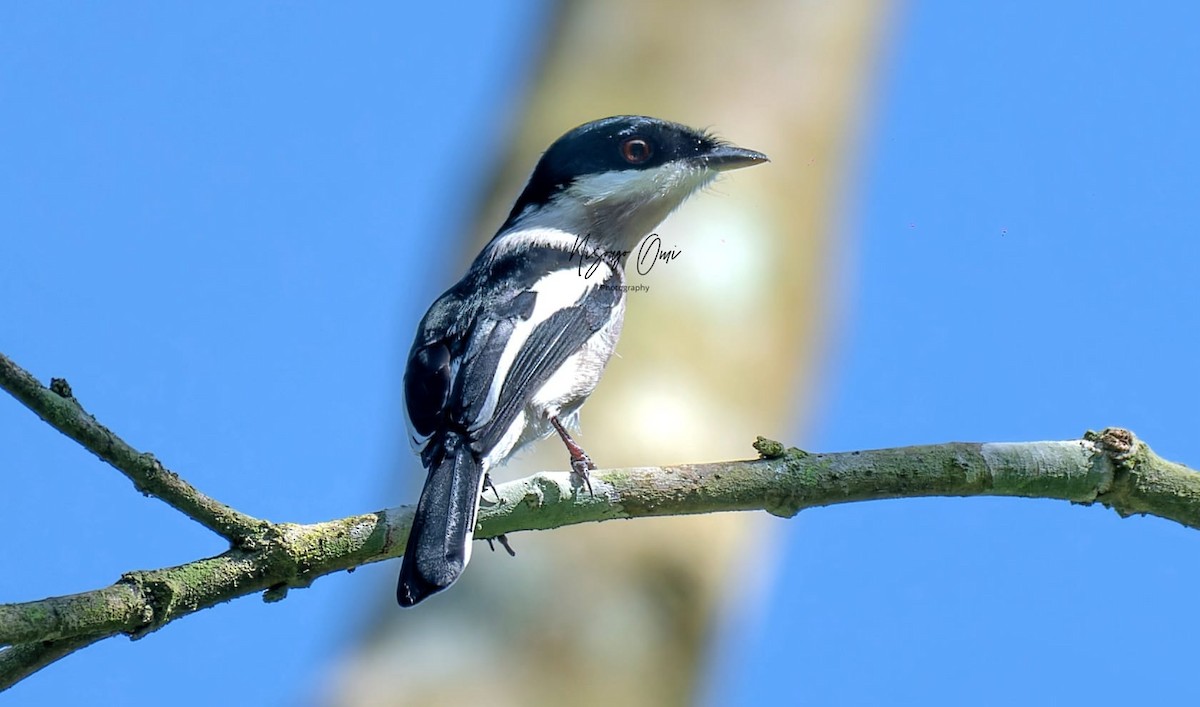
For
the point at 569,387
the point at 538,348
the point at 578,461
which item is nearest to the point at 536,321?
the point at 538,348

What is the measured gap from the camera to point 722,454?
189 inches

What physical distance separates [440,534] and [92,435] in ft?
2.39

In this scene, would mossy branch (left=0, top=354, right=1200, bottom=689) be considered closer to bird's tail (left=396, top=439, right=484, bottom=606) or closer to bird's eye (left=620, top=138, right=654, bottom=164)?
bird's tail (left=396, top=439, right=484, bottom=606)

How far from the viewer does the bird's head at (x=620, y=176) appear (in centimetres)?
395

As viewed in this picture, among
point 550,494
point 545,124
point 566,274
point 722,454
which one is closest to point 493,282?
point 566,274

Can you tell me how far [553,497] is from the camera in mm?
2869

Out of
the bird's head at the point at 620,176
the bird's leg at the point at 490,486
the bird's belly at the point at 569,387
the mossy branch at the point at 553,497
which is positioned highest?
the bird's head at the point at 620,176

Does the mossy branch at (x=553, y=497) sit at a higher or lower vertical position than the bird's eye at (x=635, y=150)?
lower

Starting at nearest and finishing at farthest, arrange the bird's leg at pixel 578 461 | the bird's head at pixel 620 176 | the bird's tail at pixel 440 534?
the bird's tail at pixel 440 534
the bird's leg at pixel 578 461
the bird's head at pixel 620 176

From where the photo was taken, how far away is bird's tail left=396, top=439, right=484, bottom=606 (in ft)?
8.81

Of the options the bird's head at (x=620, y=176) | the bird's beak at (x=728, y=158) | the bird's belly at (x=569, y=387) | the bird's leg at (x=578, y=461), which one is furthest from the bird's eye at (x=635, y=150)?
the bird's leg at (x=578, y=461)

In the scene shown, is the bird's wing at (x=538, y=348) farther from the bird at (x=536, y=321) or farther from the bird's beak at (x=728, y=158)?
the bird's beak at (x=728, y=158)

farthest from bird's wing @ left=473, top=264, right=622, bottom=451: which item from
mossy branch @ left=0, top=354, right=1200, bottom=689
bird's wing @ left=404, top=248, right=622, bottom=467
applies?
mossy branch @ left=0, top=354, right=1200, bottom=689

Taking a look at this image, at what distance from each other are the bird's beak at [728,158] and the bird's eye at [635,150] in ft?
0.60
